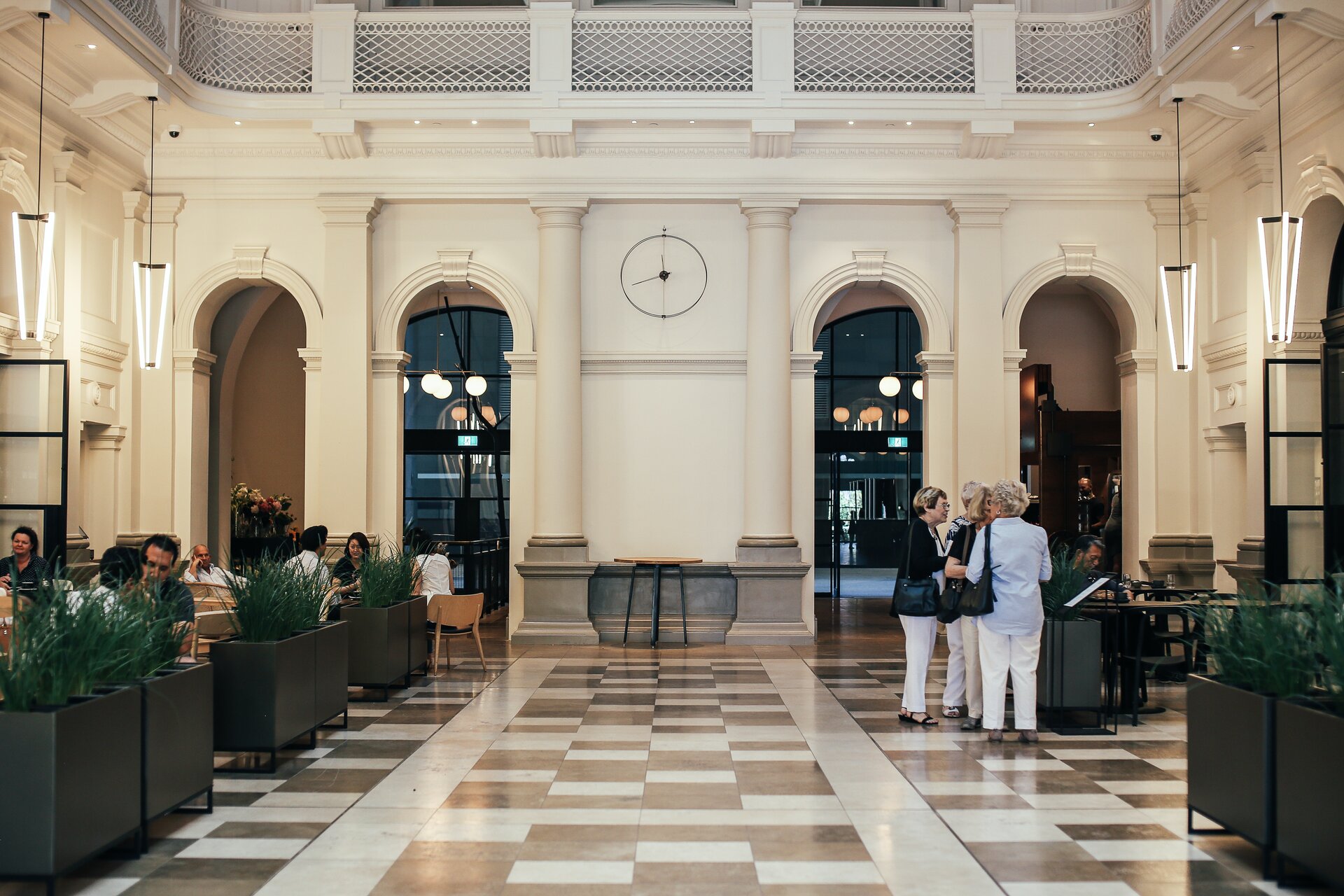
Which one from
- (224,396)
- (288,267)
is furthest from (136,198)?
(224,396)

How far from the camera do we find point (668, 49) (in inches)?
468

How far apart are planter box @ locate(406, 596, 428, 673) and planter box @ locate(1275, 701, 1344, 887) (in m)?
6.11

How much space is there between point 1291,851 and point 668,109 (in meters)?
9.24

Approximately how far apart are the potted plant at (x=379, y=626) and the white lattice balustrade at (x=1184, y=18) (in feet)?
25.8

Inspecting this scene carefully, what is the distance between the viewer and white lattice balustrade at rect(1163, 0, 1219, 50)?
9.85 meters

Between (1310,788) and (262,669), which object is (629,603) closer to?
(262,669)

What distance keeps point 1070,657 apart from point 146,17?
930 cm

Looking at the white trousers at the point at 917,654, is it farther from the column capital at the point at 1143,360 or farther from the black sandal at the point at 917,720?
the column capital at the point at 1143,360

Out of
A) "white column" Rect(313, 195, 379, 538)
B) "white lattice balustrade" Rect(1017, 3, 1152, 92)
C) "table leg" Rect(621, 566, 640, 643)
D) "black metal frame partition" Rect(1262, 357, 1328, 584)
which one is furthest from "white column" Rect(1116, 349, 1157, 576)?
"white column" Rect(313, 195, 379, 538)

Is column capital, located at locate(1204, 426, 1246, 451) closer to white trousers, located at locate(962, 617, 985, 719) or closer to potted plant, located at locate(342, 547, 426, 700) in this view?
white trousers, located at locate(962, 617, 985, 719)

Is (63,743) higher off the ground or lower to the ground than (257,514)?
lower

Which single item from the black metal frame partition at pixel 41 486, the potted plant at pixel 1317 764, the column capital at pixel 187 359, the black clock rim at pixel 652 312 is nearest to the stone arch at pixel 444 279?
the black clock rim at pixel 652 312

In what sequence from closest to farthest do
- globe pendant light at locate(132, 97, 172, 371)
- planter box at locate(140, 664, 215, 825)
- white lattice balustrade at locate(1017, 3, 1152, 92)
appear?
planter box at locate(140, 664, 215, 825)
globe pendant light at locate(132, 97, 172, 371)
white lattice balustrade at locate(1017, 3, 1152, 92)

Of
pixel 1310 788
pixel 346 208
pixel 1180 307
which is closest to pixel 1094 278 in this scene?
pixel 1180 307
